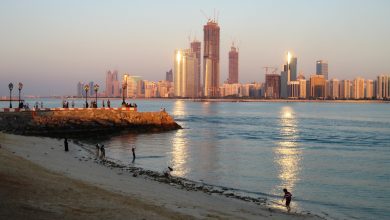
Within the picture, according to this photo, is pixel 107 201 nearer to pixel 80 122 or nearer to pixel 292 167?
pixel 292 167

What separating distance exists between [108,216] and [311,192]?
45.9ft

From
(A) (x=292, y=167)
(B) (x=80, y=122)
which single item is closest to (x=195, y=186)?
(A) (x=292, y=167)

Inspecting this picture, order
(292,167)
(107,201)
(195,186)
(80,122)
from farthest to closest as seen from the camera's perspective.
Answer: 1. (80,122)
2. (292,167)
3. (195,186)
4. (107,201)

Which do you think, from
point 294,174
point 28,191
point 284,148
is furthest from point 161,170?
point 284,148

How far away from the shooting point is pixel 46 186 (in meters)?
15.1

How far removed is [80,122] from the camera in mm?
55906

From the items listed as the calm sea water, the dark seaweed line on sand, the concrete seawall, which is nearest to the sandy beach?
the dark seaweed line on sand

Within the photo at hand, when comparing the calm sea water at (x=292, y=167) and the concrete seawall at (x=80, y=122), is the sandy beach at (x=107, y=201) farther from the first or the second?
the concrete seawall at (x=80, y=122)

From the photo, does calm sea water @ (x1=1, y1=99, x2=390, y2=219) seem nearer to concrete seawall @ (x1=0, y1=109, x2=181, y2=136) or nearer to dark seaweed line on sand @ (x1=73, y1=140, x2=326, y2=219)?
dark seaweed line on sand @ (x1=73, y1=140, x2=326, y2=219)

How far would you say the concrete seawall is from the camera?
50.6 metres

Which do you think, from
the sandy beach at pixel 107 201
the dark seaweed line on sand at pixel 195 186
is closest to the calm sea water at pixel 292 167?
the dark seaweed line on sand at pixel 195 186

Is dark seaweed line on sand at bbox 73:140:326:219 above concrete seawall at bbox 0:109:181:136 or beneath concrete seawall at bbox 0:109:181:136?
beneath

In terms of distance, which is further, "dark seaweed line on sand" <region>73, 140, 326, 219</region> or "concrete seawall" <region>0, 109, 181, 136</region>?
"concrete seawall" <region>0, 109, 181, 136</region>

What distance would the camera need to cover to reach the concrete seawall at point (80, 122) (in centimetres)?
5056
